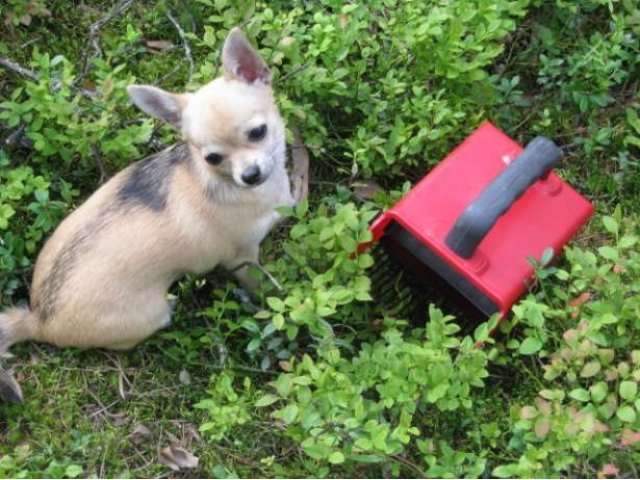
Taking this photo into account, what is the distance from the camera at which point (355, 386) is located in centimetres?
305

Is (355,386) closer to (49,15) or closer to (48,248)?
(48,248)

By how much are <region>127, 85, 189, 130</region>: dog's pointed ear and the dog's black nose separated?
371 mm

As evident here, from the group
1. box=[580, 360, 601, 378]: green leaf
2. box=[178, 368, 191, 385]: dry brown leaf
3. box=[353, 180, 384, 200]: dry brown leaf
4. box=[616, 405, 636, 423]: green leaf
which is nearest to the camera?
box=[616, 405, 636, 423]: green leaf

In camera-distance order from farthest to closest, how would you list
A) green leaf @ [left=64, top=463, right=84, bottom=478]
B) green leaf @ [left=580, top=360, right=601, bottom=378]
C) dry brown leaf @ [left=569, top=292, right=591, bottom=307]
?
1. dry brown leaf @ [left=569, top=292, right=591, bottom=307]
2. green leaf @ [left=64, top=463, right=84, bottom=478]
3. green leaf @ [left=580, top=360, right=601, bottom=378]

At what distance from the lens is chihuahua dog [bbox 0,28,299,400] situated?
11.0 feet

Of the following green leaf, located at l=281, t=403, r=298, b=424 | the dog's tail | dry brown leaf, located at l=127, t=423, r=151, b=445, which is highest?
green leaf, located at l=281, t=403, r=298, b=424

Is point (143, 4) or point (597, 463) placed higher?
point (143, 4)

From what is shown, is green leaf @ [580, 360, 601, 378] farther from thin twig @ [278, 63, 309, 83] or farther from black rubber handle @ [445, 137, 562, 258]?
thin twig @ [278, 63, 309, 83]

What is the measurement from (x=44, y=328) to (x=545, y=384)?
2.08 meters

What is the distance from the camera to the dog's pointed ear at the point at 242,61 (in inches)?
132

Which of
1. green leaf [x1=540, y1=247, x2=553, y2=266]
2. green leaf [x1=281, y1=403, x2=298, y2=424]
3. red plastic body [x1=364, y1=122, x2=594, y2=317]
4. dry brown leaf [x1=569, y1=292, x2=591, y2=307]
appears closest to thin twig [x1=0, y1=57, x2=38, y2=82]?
red plastic body [x1=364, y1=122, x2=594, y2=317]

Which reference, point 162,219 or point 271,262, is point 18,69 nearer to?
point 162,219

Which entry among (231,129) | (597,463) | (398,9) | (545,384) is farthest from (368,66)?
(597,463)

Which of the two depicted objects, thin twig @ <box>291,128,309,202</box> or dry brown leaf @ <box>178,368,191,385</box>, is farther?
Result: thin twig @ <box>291,128,309,202</box>
